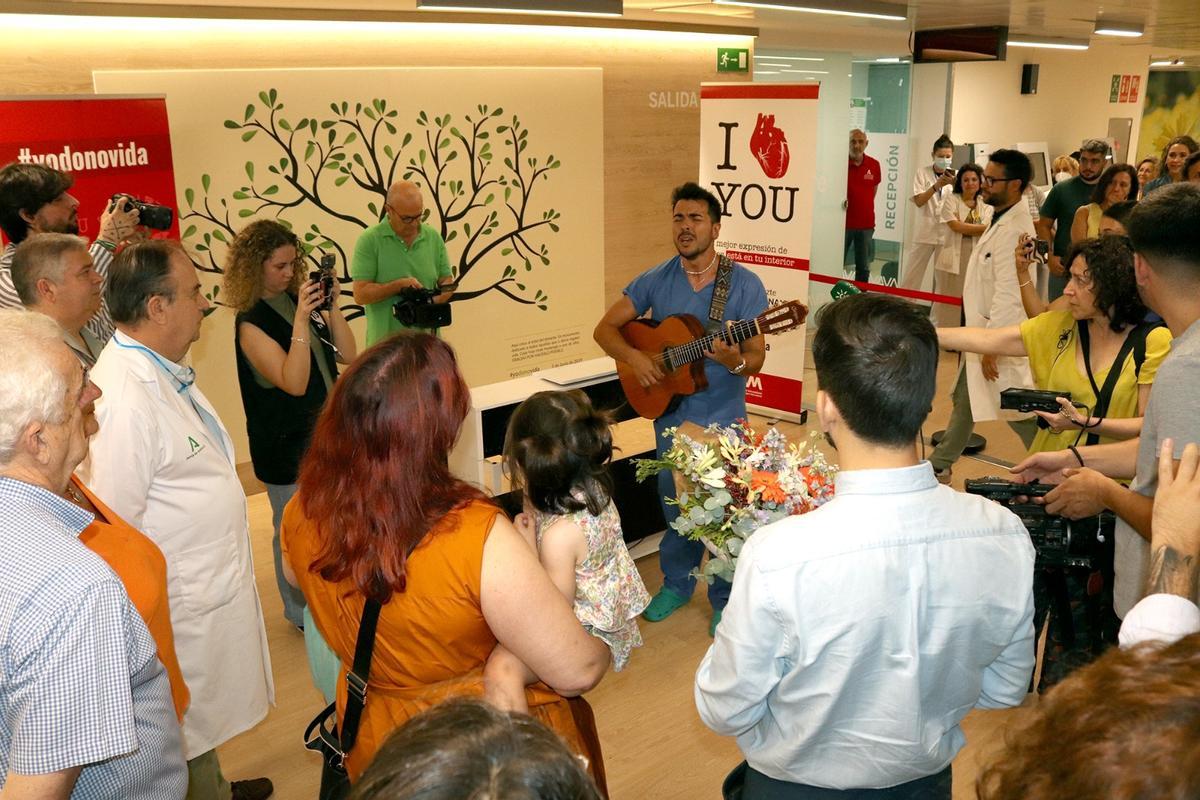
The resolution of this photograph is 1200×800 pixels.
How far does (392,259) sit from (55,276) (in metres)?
2.52

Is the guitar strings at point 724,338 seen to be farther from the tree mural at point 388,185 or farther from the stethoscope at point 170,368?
the tree mural at point 388,185

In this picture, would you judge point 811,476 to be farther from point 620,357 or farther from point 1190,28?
point 1190,28

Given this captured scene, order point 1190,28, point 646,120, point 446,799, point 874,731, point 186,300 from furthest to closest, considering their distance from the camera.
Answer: point 1190,28, point 646,120, point 186,300, point 874,731, point 446,799

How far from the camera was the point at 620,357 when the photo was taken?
174 inches

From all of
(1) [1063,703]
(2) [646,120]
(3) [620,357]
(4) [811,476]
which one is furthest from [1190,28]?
(1) [1063,703]

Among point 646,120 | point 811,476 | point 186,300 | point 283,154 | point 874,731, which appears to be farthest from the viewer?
point 646,120

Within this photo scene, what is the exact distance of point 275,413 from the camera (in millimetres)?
3746

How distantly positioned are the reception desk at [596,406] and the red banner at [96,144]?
6.84 ft

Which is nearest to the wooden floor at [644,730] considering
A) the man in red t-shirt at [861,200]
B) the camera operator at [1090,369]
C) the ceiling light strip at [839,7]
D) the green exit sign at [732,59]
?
the camera operator at [1090,369]

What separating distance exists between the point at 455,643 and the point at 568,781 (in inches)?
37.4

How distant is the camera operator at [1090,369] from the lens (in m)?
2.91

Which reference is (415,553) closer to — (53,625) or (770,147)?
(53,625)

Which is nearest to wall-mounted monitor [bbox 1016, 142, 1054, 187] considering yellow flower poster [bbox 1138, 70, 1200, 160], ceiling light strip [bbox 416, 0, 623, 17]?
yellow flower poster [bbox 1138, 70, 1200, 160]

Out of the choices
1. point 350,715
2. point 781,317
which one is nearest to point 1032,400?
point 781,317
